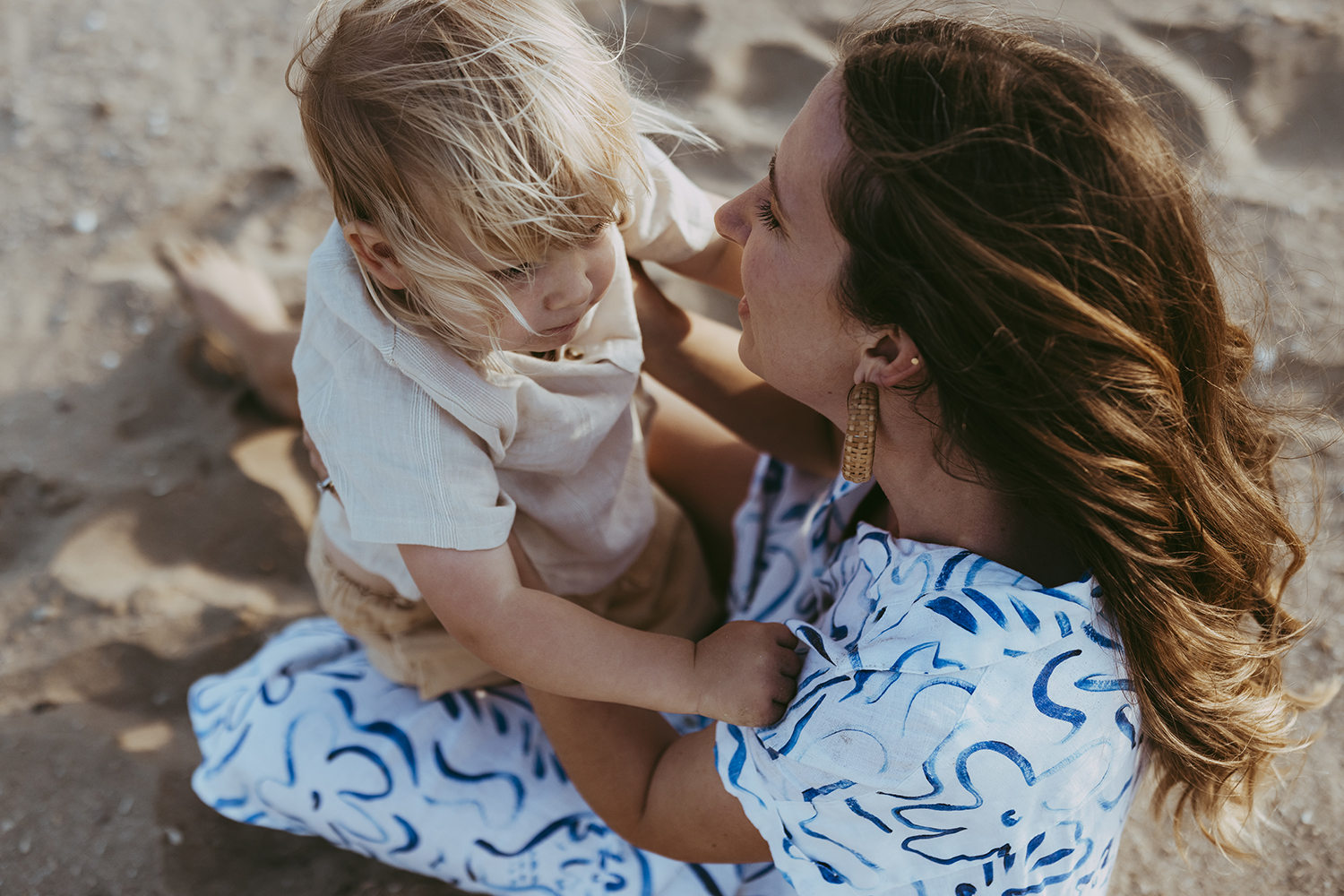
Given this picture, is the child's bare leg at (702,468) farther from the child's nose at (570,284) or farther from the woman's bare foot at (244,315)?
the woman's bare foot at (244,315)

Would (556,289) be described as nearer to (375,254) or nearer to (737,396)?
(375,254)

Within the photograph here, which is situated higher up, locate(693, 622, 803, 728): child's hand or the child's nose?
the child's nose

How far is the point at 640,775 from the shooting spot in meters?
1.45

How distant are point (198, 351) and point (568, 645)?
5.93 ft

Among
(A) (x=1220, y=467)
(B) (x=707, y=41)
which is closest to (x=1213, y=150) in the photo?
(B) (x=707, y=41)

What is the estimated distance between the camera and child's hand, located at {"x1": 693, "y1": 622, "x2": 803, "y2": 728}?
4.06 ft

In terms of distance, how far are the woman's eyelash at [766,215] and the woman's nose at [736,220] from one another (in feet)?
0.10

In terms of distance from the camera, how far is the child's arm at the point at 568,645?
129 centimetres

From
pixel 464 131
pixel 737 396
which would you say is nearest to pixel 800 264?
pixel 464 131

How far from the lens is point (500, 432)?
139 cm

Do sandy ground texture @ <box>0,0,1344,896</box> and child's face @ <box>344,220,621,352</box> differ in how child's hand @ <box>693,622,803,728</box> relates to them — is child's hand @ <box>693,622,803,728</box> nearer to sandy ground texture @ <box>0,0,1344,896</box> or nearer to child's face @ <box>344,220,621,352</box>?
child's face @ <box>344,220,621,352</box>

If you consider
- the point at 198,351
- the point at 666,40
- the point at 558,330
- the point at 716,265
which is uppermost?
the point at 666,40

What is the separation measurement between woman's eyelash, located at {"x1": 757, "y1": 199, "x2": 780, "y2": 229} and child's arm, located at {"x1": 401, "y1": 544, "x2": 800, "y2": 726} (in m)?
0.57

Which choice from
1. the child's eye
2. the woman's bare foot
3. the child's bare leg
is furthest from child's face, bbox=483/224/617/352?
the woman's bare foot
